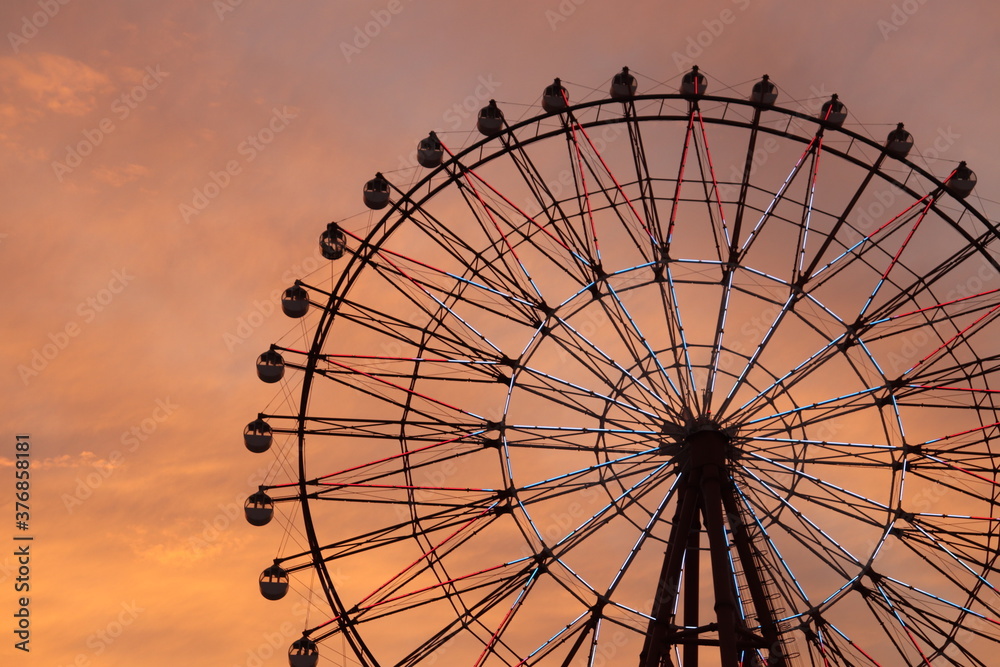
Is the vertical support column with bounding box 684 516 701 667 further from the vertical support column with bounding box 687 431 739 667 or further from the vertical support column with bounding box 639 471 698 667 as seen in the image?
the vertical support column with bounding box 687 431 739 667

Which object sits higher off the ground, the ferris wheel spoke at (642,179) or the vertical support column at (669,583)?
the ferris wheel spoke at (642,179)

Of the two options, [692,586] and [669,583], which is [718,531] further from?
[692,586]

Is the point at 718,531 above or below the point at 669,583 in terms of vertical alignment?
above

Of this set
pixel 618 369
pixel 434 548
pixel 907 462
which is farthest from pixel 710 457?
pixel 434 548

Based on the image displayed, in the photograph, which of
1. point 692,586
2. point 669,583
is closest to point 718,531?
point 669,583

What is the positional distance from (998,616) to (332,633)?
47.4ft

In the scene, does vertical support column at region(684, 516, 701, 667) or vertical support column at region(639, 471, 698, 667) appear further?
vertical support column at region(684, 516, 701, 667)

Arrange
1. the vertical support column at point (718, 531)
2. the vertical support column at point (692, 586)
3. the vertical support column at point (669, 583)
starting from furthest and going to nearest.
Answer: the vertical support column at point (692, 586) < the vertical support column at point (669, 583) < the vertical support column at point (718, 531)

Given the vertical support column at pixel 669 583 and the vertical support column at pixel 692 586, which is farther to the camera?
the vertical support column at pixel 692 586

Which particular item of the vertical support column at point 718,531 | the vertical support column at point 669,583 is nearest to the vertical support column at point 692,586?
the vertical support column at point 669,583

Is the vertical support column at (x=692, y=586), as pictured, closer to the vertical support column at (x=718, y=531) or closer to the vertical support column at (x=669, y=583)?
the vertical support column at (x=669, y=583)

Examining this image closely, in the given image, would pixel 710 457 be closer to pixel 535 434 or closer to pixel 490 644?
pixel 535 434

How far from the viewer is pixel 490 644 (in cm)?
2628

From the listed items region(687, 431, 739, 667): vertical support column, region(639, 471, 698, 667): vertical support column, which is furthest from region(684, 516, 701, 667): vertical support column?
region(687, 431, 739, 667): vertical support column
